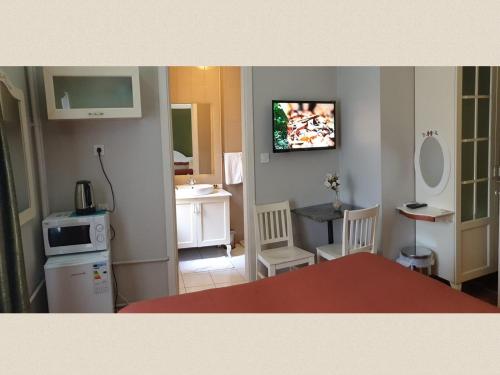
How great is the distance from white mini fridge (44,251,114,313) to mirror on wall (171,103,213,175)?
234 cm

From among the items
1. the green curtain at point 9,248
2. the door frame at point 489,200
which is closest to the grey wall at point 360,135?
the door frame at point 489,200

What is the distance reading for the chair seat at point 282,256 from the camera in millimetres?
3210

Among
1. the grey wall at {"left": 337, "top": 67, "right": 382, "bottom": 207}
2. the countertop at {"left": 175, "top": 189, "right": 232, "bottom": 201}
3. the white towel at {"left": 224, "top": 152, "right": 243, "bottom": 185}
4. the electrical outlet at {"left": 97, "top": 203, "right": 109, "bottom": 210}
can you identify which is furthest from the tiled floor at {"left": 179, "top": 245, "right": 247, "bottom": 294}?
the grey wall at {"left": 337, "top": 67, "right": 382, "bottom": 207}

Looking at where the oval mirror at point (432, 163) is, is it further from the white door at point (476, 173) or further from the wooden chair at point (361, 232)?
the wooden chair at point (361, 232)

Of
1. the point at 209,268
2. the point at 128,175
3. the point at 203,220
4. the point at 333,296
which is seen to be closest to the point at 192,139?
the point at 203,220

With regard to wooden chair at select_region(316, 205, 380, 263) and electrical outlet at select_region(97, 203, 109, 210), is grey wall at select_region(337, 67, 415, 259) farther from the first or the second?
electrical outlet at select_region(97, 203, 109, 210)

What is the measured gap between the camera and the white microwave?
2.70 m

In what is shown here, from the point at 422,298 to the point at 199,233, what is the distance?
3.15 meters

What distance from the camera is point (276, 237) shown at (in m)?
3.53

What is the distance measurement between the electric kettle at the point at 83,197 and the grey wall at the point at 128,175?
0.68ft

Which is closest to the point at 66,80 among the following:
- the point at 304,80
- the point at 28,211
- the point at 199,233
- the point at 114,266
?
the point at 28,211

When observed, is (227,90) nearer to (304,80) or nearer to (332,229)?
(304,80)

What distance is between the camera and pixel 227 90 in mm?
4867

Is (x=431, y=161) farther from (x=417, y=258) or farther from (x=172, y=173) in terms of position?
(x=172, y=173)
